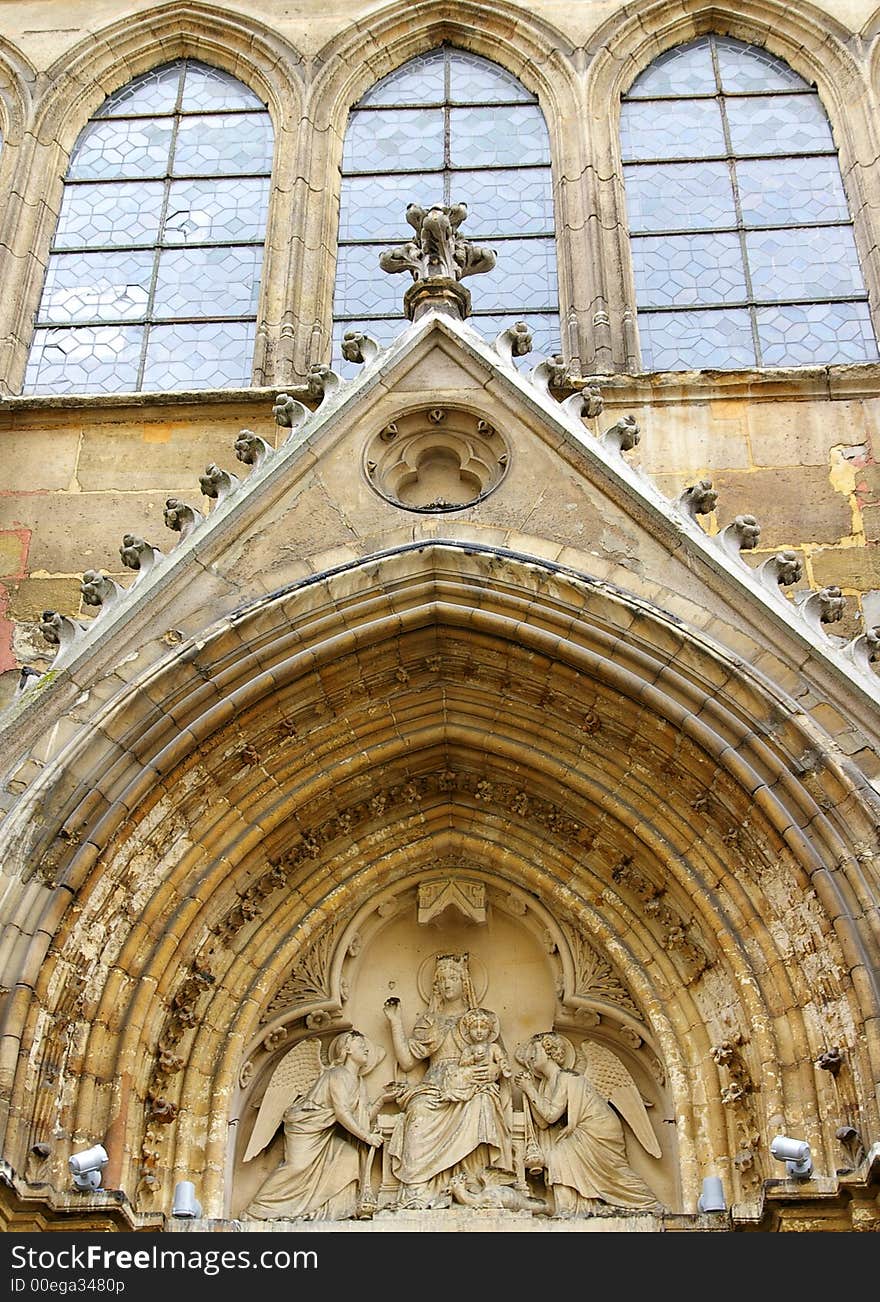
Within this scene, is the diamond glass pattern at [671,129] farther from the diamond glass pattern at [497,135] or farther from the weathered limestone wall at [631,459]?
the weathered limestone wall at [631,459]

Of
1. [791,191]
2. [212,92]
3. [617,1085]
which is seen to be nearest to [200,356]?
[212,92]

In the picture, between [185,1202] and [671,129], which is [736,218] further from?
[185,1202]

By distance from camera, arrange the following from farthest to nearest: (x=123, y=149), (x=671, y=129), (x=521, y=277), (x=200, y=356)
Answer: (x=123, y=149)
(x=671, y=129)
(x=521, y=277)
(x=200, y=356)

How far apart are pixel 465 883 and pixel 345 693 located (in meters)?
1.44

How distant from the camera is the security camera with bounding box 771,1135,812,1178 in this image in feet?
26.2

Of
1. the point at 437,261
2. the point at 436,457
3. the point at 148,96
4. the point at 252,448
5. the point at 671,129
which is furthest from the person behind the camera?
the point at 148,96

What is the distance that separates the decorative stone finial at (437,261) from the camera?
11016 millimetres

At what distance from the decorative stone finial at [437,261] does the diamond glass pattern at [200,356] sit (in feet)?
5.73

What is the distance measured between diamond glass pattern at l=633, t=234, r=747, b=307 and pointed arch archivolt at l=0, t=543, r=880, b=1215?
4131 millimetres

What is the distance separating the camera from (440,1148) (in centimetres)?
939

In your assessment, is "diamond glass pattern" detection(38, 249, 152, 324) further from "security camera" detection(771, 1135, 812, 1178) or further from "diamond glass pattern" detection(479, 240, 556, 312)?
"security camera" detection(771, 1135, 812, 1178)

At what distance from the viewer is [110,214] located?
→ 45.0ft

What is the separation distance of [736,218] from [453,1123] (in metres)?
7.33

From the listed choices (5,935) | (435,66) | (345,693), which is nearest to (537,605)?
(345,693)
